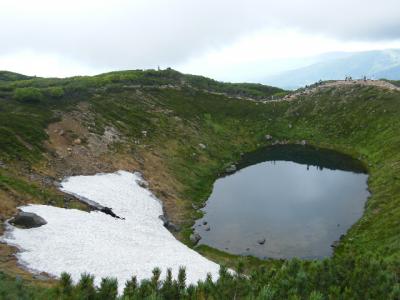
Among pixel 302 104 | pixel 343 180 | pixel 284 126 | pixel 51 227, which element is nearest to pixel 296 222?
pixel 343 180

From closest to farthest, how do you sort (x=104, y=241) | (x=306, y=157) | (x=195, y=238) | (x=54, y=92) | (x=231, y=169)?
(x=104, y=241), (x=195, y=238), (x=231, y=169), (x=54, y=92), (x=306, y=157)

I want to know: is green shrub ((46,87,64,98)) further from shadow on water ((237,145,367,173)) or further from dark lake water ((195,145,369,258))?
shadow on water ((237,145,367,173))

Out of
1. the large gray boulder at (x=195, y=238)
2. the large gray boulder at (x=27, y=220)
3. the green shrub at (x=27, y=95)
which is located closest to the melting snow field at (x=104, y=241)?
the large gray boulder at (x=27, y=220)

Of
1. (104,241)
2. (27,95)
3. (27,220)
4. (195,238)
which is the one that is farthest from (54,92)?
(104,241)

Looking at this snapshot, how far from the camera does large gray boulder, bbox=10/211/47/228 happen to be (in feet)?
147

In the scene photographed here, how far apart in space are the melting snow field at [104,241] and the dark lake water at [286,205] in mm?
9435

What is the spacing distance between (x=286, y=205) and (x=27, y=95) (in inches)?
2214

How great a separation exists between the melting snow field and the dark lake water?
31.0 feet

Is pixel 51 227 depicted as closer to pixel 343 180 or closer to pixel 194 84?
pixel 343 180

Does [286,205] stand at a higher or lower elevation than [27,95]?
lower

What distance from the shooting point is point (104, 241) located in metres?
46.6

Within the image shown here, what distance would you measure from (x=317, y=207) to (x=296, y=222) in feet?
25.2

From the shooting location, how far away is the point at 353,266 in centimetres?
2139

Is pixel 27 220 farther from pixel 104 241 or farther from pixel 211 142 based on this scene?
pixel 211 142
